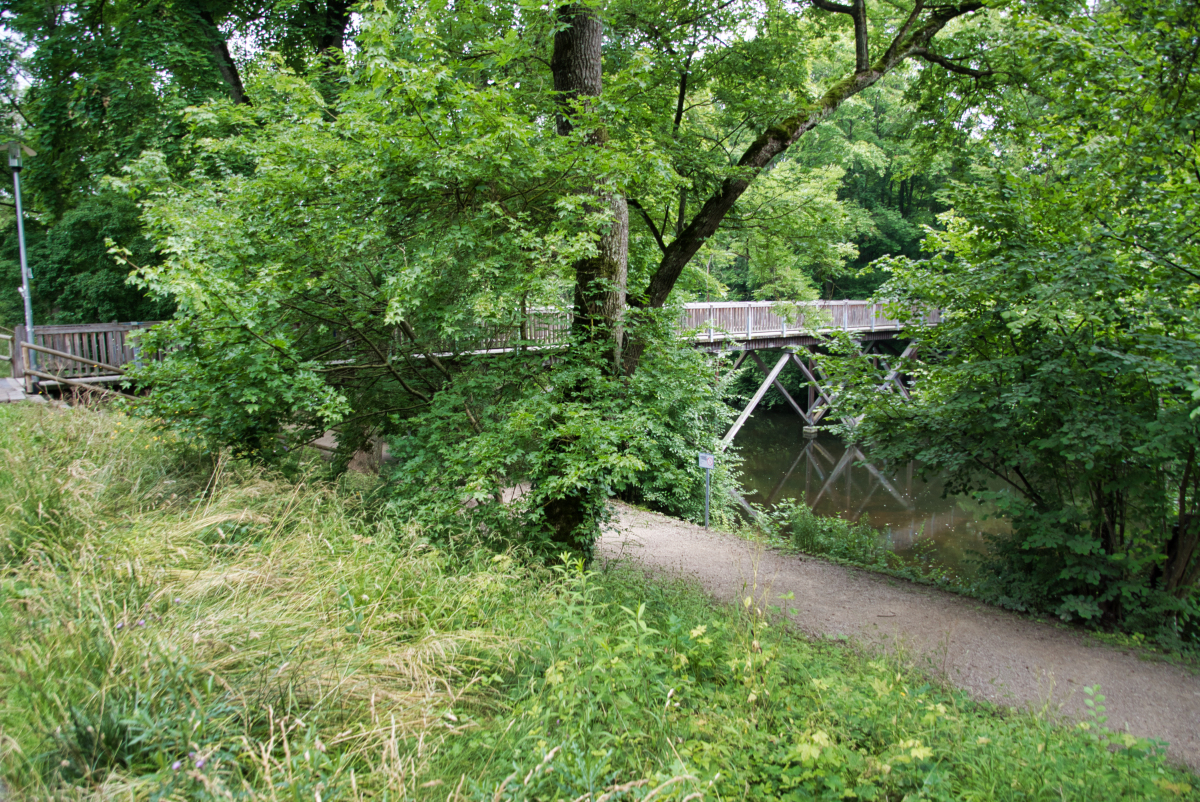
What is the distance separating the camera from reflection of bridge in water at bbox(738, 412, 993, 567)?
42.8 ft

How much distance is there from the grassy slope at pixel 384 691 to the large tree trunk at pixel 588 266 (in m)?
1.51

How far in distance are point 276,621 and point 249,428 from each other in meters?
3.01

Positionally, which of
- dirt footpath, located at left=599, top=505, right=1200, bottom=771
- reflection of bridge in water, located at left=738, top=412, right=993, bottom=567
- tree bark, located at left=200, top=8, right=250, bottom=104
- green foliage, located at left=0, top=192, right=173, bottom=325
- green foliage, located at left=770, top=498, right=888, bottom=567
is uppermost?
tree bark, located at left=200, top=8, right=250, bottom=104

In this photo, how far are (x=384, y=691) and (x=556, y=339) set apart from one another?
370 cm

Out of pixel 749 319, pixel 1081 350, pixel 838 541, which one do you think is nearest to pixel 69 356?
pixel 838 541

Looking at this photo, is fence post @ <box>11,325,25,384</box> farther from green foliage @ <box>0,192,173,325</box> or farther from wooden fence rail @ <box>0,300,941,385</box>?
green foliage @ <box>0,192,173,325</box>

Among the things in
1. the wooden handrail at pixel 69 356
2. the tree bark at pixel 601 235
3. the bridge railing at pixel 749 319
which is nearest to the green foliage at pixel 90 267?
the wooden handrail at pixel 69 356

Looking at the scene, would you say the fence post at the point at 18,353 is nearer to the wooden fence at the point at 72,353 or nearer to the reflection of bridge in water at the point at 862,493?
the wooden fence at the point at 72,353

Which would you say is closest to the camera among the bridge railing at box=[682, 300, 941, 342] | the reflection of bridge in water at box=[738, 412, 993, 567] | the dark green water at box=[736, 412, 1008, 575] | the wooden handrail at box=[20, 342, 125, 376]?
the wooden handrail at box=[20, 342, 125, 376]

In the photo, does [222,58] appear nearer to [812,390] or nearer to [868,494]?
[868,494]

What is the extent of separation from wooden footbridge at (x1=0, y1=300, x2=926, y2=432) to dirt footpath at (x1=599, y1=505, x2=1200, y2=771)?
196cm

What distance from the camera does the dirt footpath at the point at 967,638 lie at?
4.61 meters

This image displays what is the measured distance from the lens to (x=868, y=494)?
686 inches

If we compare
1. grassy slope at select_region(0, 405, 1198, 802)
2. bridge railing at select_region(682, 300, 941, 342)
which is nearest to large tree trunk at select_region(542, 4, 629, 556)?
grassy slope at select_region(0, 405, 1198, 802)
